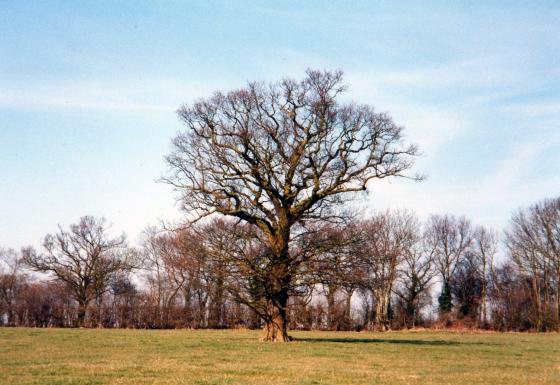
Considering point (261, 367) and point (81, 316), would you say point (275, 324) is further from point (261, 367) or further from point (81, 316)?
point (81, 316)

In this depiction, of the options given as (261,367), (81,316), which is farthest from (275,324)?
(81,316)

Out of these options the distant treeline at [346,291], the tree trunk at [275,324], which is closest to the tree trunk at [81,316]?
the distant treeline at [346,291]

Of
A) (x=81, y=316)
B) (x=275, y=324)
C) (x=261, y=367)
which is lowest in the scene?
(x=81, y=316)

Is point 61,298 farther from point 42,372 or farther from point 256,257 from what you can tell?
point 42,372

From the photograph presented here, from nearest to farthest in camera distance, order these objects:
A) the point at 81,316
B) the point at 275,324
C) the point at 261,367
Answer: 1. the point at 261,367
2. the point at 275,324
3. the point at 81,316

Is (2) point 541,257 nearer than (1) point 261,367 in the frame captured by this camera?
No

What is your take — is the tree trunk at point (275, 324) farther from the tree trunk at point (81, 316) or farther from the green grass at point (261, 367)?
the tree trunk at point (81, 316)

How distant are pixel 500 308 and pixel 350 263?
4759cm

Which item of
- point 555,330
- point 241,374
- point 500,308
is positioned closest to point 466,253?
point 500,308

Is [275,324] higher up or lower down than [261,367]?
higher up

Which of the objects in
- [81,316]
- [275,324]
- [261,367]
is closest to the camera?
[261,367]

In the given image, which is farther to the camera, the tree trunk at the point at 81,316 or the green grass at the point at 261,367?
the tree trunk at the point at 81,316

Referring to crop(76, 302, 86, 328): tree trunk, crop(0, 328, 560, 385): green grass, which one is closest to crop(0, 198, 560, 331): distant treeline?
crop(76, 302, 86, 328): tree trunk

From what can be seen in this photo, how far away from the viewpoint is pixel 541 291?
6938 cm
